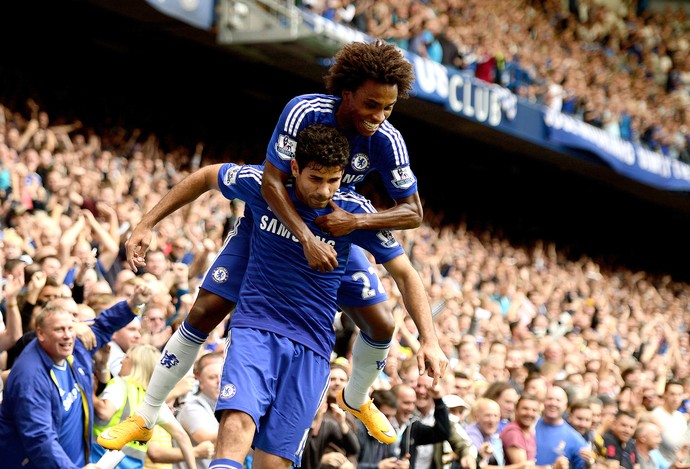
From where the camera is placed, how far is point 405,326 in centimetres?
1009

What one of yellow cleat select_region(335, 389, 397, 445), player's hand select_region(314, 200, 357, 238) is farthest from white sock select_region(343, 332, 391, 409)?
player's hand select_region(314, 200, 357, 238)

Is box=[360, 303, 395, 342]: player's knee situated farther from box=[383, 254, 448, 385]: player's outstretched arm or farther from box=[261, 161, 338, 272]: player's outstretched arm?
box=[261, 161, 338, 272]: player's outstretched arm

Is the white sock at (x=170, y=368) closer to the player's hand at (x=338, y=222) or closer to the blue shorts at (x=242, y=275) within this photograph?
the blue shorts at (x=242, y=275)

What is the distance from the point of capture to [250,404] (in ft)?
15.0

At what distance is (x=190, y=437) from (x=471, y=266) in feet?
30.1

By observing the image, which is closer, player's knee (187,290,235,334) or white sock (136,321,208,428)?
player's knee (187,290,235,334)

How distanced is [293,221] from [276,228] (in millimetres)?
215

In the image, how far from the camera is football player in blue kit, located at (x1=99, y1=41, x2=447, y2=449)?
473cm

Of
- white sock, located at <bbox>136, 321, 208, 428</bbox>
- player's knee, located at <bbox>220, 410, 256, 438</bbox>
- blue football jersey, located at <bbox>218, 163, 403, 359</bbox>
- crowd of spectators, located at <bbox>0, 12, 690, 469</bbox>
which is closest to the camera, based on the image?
player's knee, located at <bbox>220, 410, 256, 438</bbox>

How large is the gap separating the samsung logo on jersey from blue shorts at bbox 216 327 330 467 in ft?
1.44

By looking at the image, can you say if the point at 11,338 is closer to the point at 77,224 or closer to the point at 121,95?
the point at 77,224

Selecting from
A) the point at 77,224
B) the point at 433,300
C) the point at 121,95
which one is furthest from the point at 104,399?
the point at 121,95

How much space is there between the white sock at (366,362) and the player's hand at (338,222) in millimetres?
1035

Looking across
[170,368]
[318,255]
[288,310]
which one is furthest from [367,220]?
[170,368]
